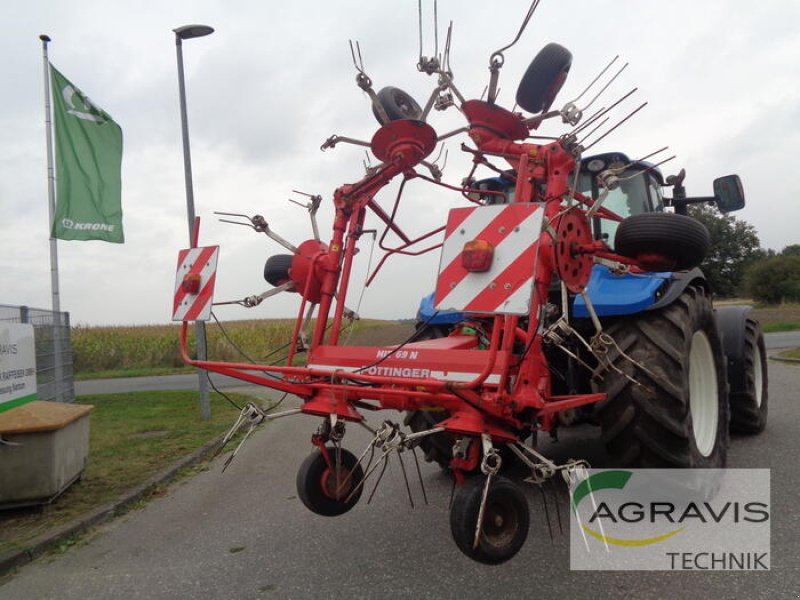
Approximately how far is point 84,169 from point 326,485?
7.16m

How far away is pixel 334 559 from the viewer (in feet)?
11.0

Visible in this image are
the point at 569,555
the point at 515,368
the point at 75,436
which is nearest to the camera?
the point at 515,368

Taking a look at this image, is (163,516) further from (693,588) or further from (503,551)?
(693,588)

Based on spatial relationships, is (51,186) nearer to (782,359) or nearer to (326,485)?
(326,485)

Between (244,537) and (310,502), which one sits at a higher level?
(310,502)

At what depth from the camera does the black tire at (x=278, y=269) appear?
3.75 meters

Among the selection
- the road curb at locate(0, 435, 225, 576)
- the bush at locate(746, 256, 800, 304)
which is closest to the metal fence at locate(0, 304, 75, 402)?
the road curb at locate(0, 435, 225, 576)

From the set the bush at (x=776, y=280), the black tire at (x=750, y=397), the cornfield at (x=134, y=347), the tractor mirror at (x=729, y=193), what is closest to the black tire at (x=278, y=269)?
the tractor mirror at (x=729, y=193)

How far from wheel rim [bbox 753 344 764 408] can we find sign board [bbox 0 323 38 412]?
6.23 meters

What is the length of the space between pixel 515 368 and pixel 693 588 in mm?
1276

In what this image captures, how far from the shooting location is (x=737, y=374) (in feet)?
18.7

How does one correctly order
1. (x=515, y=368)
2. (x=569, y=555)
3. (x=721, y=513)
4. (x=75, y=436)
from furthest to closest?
1. (x=75, y=436)
2. (x=721, y=513)
3. (x=569, y=555)
4. (x=515, y=368)

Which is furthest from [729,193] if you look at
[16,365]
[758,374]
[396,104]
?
[16,365]

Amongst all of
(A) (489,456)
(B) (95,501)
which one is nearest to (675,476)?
(A) (489,456)
